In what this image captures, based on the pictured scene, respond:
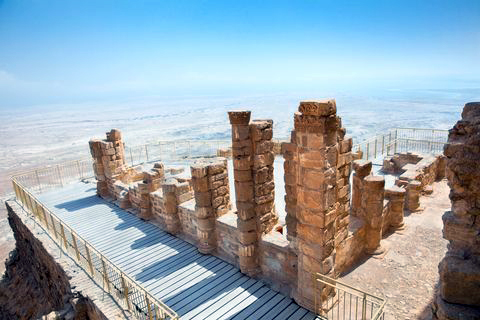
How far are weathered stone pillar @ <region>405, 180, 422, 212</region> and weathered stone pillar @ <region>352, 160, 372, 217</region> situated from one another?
3.23 m

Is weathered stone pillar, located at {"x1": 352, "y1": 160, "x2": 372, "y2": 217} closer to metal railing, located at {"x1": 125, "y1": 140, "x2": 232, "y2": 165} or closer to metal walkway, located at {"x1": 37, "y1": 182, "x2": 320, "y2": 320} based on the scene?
metal walkway, located at {"x1": 37, "y1": 182, "x2": 320, "y2": 320}

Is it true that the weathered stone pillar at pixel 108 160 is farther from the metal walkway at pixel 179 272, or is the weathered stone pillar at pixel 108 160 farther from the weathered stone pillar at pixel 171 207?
the weathered stone pillar at pixel 171 207

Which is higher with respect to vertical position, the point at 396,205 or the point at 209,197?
the point at 209,197

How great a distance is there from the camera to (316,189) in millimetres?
6535

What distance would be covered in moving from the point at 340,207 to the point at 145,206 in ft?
27.6

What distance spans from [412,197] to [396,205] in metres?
1.96

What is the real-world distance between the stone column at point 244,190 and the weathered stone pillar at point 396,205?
493 cm

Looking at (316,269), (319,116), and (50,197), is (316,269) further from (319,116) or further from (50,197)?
(50,197)

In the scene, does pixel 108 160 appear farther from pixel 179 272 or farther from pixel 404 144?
pixel 404 144

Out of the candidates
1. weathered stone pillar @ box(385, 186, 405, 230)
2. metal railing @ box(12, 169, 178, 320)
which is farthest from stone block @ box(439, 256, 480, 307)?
weathered stone pillar @ box(385, 186, 405, 230)

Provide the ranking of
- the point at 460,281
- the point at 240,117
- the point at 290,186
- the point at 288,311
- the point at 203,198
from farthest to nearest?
the point at 203,198 < the point at 290,186 < the point at 240,117 < the point at 288,311 < the point at 460,281

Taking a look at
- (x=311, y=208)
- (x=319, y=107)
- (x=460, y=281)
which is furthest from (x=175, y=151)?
(x=460, y=281)

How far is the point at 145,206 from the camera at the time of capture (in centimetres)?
1313

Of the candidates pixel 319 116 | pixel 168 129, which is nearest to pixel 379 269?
pixel 319 116
